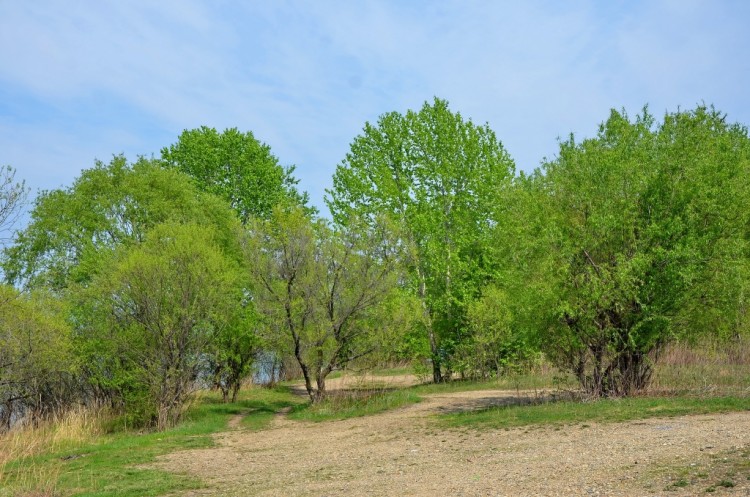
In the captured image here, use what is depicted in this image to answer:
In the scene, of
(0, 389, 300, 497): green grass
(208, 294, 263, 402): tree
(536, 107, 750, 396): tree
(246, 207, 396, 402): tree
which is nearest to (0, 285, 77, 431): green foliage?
(0, 389, 300, 497): green grass

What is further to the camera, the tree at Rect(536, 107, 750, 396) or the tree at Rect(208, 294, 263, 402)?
the tree at Rect(208, 294, 263, 402)

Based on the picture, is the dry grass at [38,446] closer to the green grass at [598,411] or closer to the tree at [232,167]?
the green grass at [598,411]

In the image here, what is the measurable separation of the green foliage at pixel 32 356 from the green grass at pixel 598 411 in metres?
12.8

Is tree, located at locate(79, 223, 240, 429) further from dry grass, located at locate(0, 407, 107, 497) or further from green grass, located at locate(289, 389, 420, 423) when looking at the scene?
green grass, located at locate(289, 389, 420, 423)

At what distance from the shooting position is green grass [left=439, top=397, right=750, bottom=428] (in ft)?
51.5

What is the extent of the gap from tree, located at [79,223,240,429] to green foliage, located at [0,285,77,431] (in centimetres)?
125

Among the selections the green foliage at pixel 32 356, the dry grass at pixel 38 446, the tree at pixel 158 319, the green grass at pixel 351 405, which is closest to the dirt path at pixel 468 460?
the dry grass at pixel 38 446

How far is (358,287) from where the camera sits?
25.0 m

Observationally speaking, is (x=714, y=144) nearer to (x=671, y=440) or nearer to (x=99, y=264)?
(x=671, y=440)

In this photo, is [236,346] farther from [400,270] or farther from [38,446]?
[38,446]

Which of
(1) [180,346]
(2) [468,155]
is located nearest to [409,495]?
(1) [180,346]

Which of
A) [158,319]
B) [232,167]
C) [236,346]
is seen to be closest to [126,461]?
[158,319]

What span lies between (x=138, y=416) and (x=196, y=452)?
7.00 meters

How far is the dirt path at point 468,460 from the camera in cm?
998
